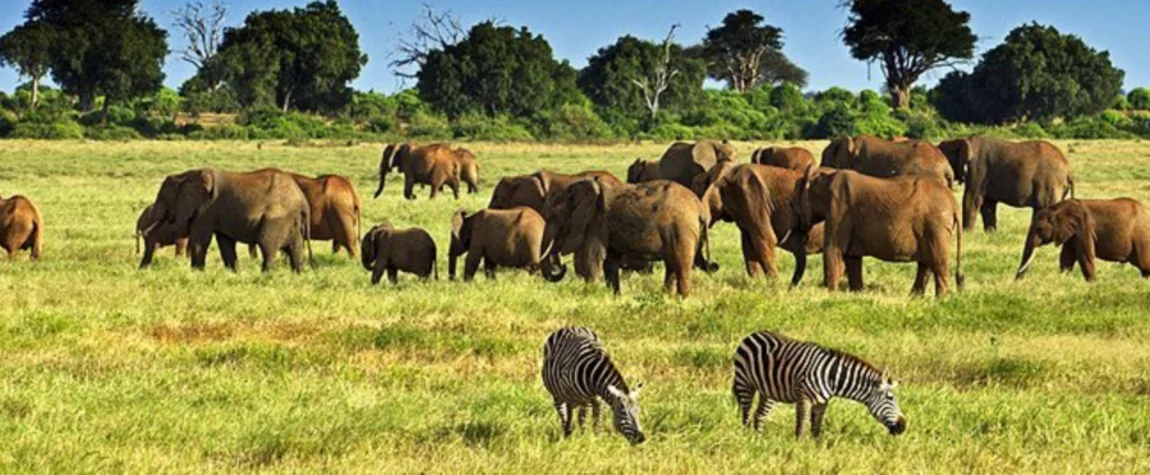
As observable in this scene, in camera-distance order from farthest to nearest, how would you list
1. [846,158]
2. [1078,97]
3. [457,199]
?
1. [1078,97]
2. [457,199]
3. [846,158]

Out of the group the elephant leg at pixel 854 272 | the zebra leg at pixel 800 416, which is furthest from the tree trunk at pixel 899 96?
the zebra leg at pixel 800 416

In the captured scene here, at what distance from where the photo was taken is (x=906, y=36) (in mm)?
80500

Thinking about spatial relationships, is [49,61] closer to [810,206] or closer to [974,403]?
[810,206]

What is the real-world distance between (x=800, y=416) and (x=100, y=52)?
2888 inches

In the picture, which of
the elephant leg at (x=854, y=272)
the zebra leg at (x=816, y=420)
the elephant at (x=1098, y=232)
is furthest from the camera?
the elephant at (x=1098, y=232)

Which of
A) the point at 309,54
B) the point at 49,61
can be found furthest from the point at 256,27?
the point at 49,61

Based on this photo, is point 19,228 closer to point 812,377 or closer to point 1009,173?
point 1009,173

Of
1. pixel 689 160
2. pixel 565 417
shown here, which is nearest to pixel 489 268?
pixel 689 160

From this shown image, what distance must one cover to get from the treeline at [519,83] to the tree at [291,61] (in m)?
0.09

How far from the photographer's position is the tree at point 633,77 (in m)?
87.1

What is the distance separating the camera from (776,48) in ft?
347

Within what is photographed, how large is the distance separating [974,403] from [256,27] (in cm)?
7422

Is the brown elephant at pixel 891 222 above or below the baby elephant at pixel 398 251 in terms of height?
above

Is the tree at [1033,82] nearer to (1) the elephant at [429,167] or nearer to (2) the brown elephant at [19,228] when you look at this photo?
(1) the elephant at [429,167]
